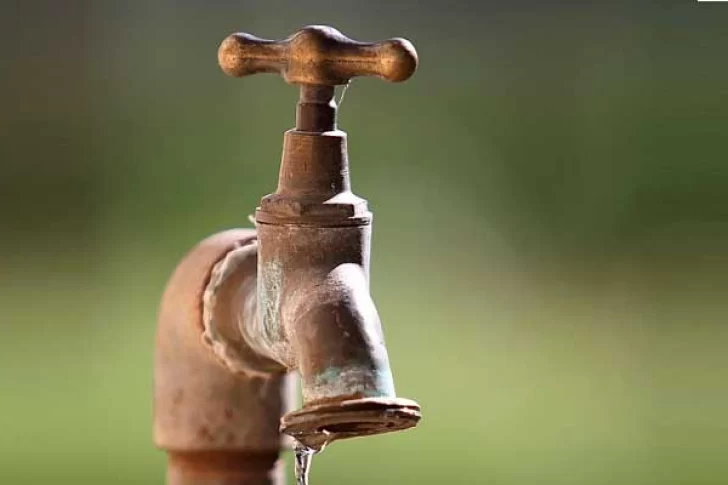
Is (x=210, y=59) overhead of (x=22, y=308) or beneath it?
overhead

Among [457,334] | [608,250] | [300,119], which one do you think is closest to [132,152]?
[457,334]

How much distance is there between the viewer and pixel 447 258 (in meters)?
1.39

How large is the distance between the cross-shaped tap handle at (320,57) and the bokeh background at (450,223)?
2.19 feet

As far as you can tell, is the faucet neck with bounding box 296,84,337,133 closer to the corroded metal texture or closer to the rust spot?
the corroded metal texture

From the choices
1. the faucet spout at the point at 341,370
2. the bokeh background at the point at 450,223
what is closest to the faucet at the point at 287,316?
the faucet spout at the point at 341,370

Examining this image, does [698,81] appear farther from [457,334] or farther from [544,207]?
[457,334]

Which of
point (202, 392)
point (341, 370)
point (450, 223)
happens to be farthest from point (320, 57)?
point (450, 223)

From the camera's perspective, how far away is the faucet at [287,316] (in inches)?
24.7

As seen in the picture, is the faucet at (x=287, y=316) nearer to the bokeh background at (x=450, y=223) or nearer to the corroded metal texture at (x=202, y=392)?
the corroded metal texture at (x=202, y=392)

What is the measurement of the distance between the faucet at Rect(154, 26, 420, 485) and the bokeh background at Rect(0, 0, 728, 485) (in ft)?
1.65

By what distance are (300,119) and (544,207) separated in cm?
73

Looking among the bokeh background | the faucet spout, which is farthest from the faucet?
the bokeh background

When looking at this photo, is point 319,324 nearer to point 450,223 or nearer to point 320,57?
point 320,57

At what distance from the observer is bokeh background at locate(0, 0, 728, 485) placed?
4.44 ft
